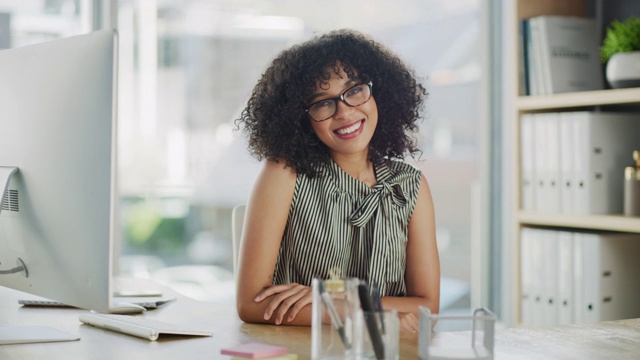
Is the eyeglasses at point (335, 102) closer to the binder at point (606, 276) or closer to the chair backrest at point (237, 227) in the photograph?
the chair backrest at point (237, 227)

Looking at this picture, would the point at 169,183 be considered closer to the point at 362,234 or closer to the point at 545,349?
the point at 362,234

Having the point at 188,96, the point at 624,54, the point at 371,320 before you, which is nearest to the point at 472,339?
the point at 371,320

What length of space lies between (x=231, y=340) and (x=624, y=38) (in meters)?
2.04

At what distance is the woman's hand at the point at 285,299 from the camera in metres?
1.72

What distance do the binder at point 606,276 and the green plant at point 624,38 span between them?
2.13 ft

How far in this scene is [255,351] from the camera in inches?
53.2

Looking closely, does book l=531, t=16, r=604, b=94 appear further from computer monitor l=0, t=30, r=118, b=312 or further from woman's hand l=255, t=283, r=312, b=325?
computer monitor l=0, t=30, r=118, b=312

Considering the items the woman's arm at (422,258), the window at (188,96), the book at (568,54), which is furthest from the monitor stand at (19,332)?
the book at (568,54)

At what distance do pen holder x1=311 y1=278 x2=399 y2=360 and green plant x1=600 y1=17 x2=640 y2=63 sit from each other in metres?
2.07

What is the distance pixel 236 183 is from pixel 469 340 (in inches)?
84.6

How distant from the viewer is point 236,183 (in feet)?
11.5

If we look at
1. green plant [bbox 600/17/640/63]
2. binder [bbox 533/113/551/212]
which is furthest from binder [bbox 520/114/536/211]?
green plant [bbox 600/17/640/63]

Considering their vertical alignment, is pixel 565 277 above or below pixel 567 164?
below

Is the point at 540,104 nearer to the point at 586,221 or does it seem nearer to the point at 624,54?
the point at 624,54
